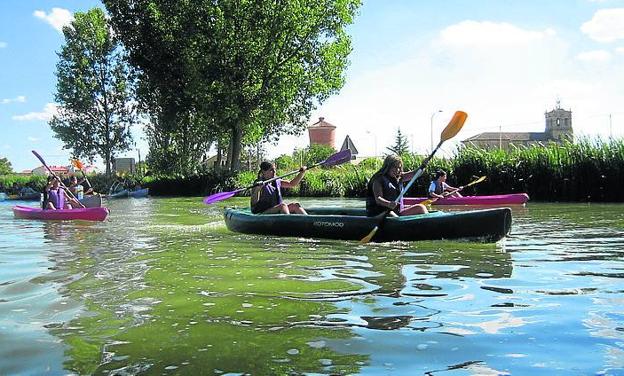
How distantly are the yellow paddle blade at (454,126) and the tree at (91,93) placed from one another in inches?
1420

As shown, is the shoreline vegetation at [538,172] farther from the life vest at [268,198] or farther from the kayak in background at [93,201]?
the life vest at [268,198]

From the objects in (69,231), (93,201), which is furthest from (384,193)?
(93,201)

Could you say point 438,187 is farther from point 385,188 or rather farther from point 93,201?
point 93,201

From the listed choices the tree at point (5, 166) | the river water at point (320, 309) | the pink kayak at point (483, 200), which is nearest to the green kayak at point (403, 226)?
the river water at point (320, 309)

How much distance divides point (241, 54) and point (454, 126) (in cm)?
2078

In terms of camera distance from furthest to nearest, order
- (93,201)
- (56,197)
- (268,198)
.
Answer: (93,201)
(56,197)
(268,198)

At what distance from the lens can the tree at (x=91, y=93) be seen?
139 feet

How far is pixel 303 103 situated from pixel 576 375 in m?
29.9

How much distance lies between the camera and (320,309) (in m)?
4.43

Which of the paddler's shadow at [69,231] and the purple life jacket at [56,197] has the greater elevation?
the purple life jacket at [56,197]

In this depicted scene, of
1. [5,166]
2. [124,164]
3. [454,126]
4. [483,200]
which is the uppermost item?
[5,166]

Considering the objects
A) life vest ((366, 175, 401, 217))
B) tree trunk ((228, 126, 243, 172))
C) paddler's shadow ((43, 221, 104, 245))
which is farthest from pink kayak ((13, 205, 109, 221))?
tree trunk ((228, 126, 243, 172))

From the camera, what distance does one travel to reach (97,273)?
20.5 feet

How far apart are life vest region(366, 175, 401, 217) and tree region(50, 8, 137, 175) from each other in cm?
3667
